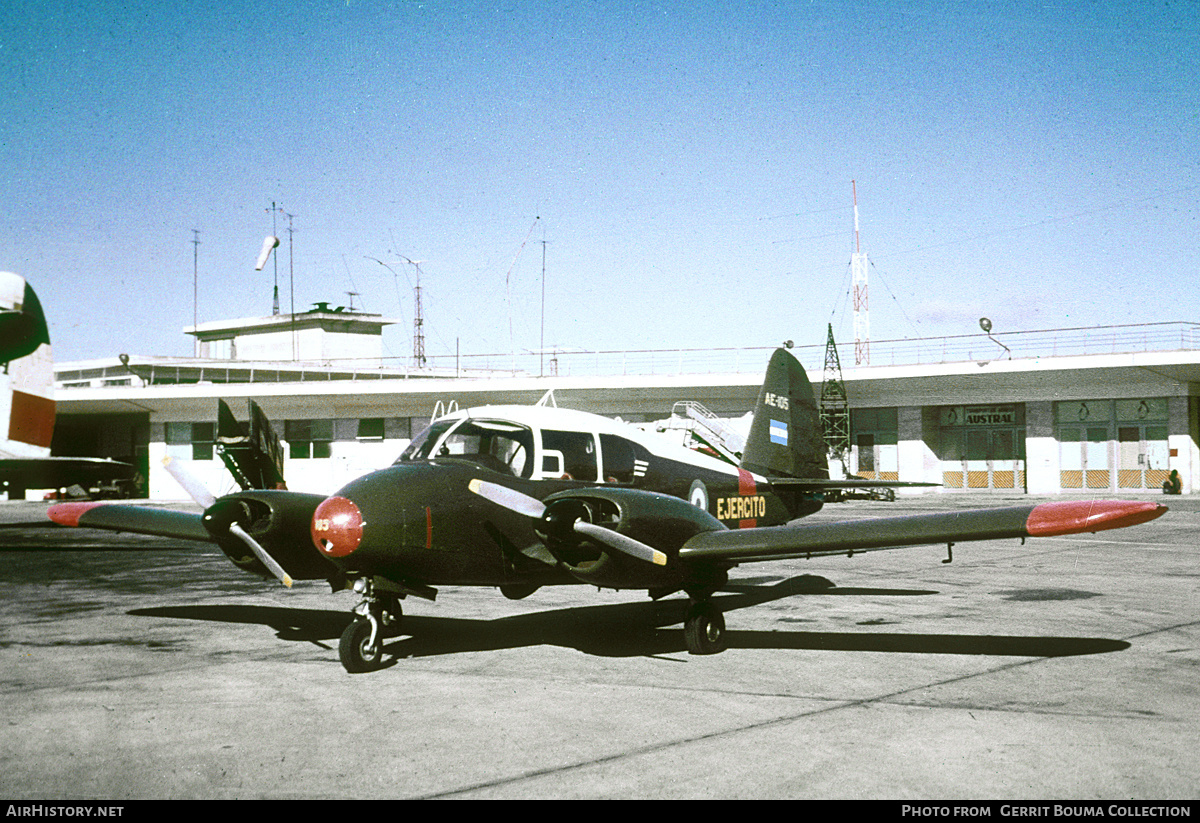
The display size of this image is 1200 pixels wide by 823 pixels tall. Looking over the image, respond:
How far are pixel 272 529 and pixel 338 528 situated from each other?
1363mm

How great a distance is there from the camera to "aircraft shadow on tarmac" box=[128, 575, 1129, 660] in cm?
1052

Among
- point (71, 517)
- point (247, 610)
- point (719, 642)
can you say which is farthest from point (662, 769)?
point (71, 517)

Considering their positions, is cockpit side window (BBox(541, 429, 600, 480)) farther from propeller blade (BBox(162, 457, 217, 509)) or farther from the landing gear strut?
propeller blade (BBox(162, 457, 217, 509))

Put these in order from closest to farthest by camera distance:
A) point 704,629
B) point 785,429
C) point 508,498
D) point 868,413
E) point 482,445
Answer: point 508,498 < point 704,629 < point 482,445 < point 785,429 < point 868,413

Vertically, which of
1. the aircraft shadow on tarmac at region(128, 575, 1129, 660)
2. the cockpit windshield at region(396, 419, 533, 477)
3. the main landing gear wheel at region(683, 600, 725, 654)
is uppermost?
the cockpit windshield at region(396, 419, 533, 477)

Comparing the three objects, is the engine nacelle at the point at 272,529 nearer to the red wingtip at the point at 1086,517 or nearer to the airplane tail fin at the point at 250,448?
the red wingtip at the point at 1086,517

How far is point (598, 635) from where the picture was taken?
38.1 ft

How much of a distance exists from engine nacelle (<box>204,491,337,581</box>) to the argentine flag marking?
9042 mm

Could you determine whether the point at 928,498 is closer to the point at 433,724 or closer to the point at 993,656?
the point at 993,656

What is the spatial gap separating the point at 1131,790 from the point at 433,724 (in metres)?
4.96

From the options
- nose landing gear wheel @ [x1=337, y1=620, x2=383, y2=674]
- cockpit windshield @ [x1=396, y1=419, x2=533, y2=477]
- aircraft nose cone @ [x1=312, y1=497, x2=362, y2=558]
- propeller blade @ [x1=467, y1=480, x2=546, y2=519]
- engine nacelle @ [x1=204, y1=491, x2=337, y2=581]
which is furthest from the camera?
cockpit windshield @ [x1=396, y1=419, x2=533, y2=477]

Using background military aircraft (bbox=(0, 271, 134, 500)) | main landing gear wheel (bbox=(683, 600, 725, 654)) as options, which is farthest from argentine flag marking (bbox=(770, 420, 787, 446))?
background military aircraft (bbox=(0, 271, 134, 500))

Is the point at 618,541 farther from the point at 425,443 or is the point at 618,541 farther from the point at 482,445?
the point at 425,443

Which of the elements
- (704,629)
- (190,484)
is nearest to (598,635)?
(704,629)
